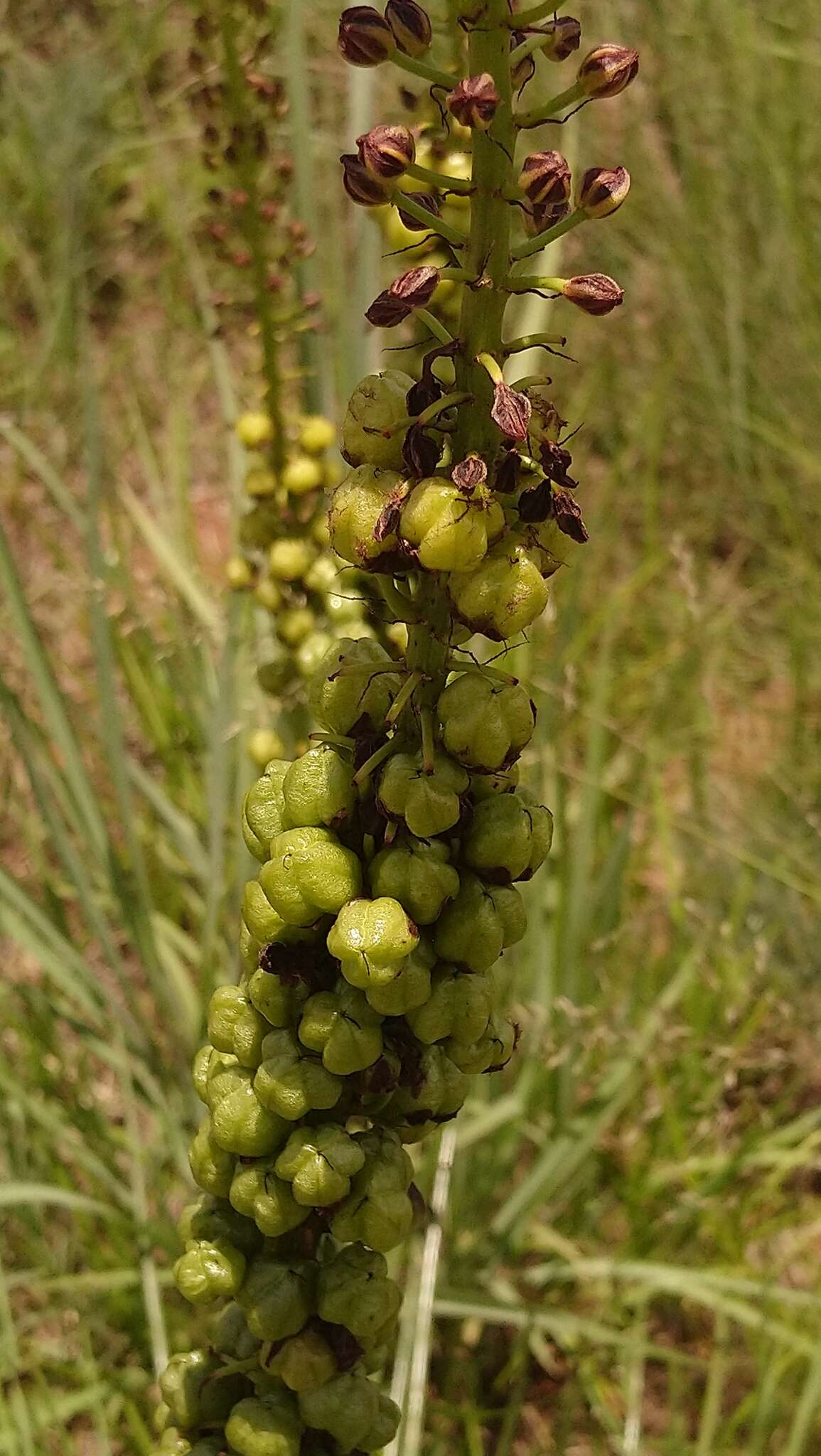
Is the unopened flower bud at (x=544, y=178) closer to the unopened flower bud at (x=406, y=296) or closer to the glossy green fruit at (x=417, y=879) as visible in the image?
the unopened flower bud at (x=406, y=296)

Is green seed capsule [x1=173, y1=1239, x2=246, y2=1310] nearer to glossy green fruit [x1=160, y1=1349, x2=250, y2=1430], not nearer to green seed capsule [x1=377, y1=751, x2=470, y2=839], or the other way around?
glossy green fruit [x1=160, y1=1349, x2=250, y2=1430]

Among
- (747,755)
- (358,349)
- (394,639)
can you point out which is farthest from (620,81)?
(747,755)

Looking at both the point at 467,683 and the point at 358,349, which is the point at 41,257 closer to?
the point at 358,349

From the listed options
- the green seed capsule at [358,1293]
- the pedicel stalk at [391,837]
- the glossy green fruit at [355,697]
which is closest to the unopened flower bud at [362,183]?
the pedicel stalk at [391,837]

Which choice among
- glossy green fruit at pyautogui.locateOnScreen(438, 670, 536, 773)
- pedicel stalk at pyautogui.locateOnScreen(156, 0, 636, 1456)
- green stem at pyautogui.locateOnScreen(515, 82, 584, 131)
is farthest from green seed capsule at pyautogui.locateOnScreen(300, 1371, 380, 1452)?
green stem at pyautogui.locateOnScreen(515, 82, 584, 131)

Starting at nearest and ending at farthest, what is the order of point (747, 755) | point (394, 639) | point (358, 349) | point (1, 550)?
point (394, 639), point (1, 550), point (358, 349), point (747, 755)

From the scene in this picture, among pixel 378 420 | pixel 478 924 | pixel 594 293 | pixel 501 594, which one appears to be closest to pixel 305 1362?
pixel 478 924
